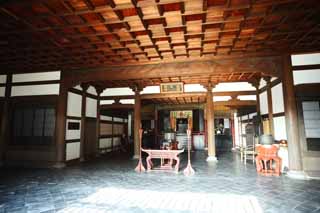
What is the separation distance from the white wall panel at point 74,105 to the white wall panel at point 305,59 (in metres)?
7.02

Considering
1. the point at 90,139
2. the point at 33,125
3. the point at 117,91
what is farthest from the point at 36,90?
the point at 117,91

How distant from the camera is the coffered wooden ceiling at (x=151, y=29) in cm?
326

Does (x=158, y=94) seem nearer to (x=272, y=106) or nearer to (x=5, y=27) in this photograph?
(x=272, y=106)

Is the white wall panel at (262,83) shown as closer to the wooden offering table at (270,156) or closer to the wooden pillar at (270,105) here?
the wooden pillar at (270,105)

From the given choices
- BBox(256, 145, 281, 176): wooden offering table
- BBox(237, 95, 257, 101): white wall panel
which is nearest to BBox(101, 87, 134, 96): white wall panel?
BBox(237, 95, 257, 101): white wall panel

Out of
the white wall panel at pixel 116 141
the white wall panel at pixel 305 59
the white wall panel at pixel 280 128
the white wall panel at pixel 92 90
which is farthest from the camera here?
the white wall panel at pixel 116 141

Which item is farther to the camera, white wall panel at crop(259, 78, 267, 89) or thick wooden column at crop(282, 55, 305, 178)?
white wall panel at crop(259, 78, 267, 89)

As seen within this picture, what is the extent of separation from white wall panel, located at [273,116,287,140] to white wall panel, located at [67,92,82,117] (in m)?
6.80

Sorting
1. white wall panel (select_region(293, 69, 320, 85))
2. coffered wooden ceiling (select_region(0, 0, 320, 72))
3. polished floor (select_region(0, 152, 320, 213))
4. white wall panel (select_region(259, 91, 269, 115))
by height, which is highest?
coffered wooden ceiling (select_region(0, 0, 320, 72))

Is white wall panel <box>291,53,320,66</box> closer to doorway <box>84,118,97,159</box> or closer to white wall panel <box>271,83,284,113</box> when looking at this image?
white wall panel <box>271,83,284,113</box>

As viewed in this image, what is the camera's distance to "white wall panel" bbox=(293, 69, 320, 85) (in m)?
4.98

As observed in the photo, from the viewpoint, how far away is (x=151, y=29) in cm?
401

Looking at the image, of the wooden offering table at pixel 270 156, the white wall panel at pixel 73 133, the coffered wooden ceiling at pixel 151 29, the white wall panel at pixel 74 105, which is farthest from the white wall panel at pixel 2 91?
the wooden offering table at pixel 270 156

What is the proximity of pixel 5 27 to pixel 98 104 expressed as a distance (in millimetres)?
5133
